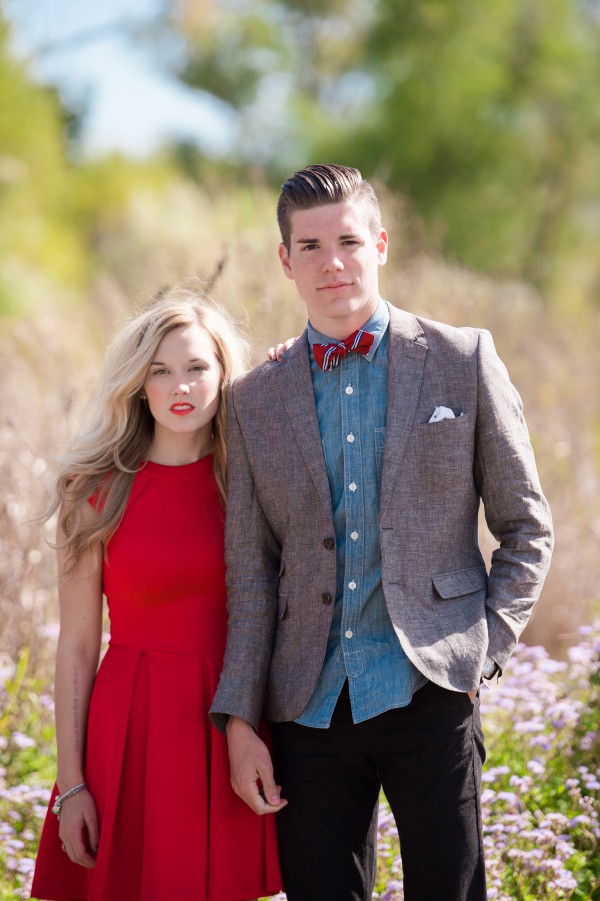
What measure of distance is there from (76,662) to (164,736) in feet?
1.06

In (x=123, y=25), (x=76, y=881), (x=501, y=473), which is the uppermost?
(x=123, y=25)

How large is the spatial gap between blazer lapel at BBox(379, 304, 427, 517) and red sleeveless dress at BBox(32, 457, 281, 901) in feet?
1.76

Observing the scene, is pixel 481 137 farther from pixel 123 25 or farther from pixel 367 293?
pixel 367 293

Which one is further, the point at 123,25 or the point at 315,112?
the point at 315,112

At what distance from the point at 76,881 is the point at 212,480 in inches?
44.0

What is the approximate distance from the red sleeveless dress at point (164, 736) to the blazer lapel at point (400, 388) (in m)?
0.54

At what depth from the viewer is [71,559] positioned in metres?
2.70

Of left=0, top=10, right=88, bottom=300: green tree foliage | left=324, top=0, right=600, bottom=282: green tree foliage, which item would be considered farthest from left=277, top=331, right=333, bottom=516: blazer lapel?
left=324, top=0, right=600, bottom=282: green tree foliage

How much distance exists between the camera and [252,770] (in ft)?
8.02

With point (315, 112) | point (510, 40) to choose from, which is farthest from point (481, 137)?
point (315, 112)

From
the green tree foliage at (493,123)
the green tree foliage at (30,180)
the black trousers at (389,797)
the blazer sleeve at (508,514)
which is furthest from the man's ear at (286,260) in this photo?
the green tree foliage at (493,123)

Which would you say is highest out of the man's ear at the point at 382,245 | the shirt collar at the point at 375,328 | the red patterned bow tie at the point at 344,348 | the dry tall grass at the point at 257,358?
the dry tall grass at the point at 257,358

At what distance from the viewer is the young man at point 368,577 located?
2.39 metres

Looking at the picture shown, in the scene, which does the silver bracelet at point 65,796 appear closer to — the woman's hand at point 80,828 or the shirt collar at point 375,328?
the woman's hand at point 80,828
